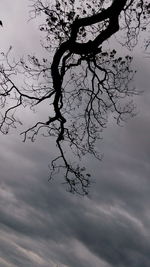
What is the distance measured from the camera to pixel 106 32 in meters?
9.95

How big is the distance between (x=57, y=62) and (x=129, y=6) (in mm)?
2990

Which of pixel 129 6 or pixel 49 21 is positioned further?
pixel 49 21

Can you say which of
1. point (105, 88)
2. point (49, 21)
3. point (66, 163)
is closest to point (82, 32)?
point (49, 21)

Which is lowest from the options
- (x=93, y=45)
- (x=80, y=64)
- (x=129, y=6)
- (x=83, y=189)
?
(x=83, y=189)

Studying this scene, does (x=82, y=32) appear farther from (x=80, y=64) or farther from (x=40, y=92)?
(x=40, y=92)

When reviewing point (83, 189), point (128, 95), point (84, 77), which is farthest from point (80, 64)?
point (83, 189)

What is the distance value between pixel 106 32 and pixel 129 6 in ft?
6.95

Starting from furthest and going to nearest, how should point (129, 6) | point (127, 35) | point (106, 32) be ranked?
point (127, 35) < point (129, 6) < point (106, 32)

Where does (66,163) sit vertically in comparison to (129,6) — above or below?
below

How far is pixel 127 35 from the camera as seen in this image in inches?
490

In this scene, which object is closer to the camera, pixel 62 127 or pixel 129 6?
pixel 129 6

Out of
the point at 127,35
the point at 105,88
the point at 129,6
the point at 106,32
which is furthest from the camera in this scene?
the point at 105,88

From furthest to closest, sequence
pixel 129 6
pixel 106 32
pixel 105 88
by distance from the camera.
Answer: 1. pixel 105 88
2. pixel 129 6
3. pixel 106 32

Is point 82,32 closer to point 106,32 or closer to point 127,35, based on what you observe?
point 127,35
